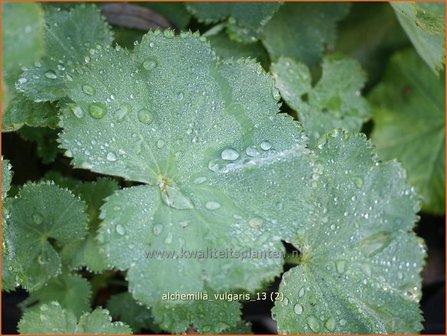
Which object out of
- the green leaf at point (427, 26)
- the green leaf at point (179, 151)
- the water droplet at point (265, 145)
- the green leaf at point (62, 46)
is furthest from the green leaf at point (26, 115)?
the green leaf at point (427, 26)

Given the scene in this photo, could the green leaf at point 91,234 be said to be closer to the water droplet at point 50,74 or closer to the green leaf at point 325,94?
the water droplet at point 50,74

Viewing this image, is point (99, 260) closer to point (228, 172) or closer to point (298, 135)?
point (228, 172)

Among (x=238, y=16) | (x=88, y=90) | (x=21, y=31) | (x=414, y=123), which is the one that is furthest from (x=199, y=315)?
(x=414, y=123)

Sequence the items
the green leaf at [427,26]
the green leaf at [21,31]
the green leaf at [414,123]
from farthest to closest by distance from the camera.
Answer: the green leaf at [414,123], the green leaf at [427,26], the green leaf at [21,31]

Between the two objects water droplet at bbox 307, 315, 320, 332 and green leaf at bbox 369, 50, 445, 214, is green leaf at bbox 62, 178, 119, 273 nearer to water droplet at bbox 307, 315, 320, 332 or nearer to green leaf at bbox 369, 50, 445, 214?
water droplet at bbox 307, 315, 320, 332

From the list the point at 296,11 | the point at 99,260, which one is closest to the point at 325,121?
the point at 296,11

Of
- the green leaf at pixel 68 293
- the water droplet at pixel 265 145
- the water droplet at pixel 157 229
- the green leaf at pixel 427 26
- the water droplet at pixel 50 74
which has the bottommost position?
the green leaf at pixel 68 293

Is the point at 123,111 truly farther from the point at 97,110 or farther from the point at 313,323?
the point at 313,323
